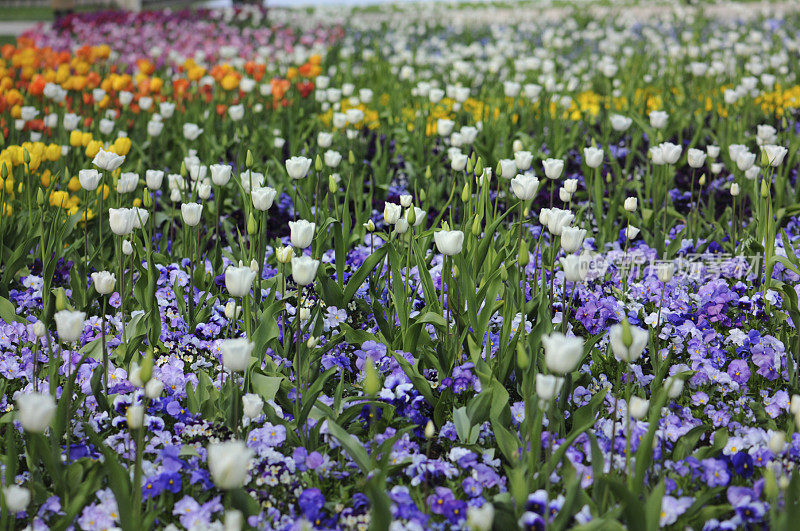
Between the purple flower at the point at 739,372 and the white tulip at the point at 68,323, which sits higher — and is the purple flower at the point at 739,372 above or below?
below

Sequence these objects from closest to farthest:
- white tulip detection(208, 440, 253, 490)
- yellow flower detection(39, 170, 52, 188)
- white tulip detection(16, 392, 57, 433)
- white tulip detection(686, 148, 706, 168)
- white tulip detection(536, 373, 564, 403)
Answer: white tulip detection(208, 440, 253, 490) < white tulip detection(16, 392, 57, 433) < white tulip detection(536, 373, 564, 403) < white tulip detection(686, 148, 706, 168) < yellow flower detection(39, 170, 52, 188)

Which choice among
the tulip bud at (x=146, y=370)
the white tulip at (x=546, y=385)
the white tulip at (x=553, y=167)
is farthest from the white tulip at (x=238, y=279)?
the white tulip at (x=553, y=167)

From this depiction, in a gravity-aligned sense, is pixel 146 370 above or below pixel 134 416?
above

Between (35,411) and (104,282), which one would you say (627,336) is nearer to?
(35,411)

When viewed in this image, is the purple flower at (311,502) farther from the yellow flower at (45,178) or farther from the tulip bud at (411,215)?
the yellow flower at (45,178)

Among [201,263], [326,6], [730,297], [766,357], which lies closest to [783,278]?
[730,297]

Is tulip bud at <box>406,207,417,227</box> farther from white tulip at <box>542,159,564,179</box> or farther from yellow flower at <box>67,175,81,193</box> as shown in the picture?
yellow flower at <box>67,175,81,193</box>

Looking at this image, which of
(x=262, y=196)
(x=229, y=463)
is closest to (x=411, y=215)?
(x=262, y=196)

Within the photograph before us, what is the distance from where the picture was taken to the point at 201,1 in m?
23.5

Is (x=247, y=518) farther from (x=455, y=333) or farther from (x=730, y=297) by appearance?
(x=730, y=297)

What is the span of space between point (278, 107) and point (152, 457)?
419 centimetres

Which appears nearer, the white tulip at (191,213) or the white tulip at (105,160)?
the white tulip at (191,213)

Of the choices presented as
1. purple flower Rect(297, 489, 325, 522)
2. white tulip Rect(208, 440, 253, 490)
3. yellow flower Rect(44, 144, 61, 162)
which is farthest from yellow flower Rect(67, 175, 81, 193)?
white tulip Rect(208, 440, 253, 490)

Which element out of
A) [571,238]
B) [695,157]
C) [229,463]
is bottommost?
[229,463]
